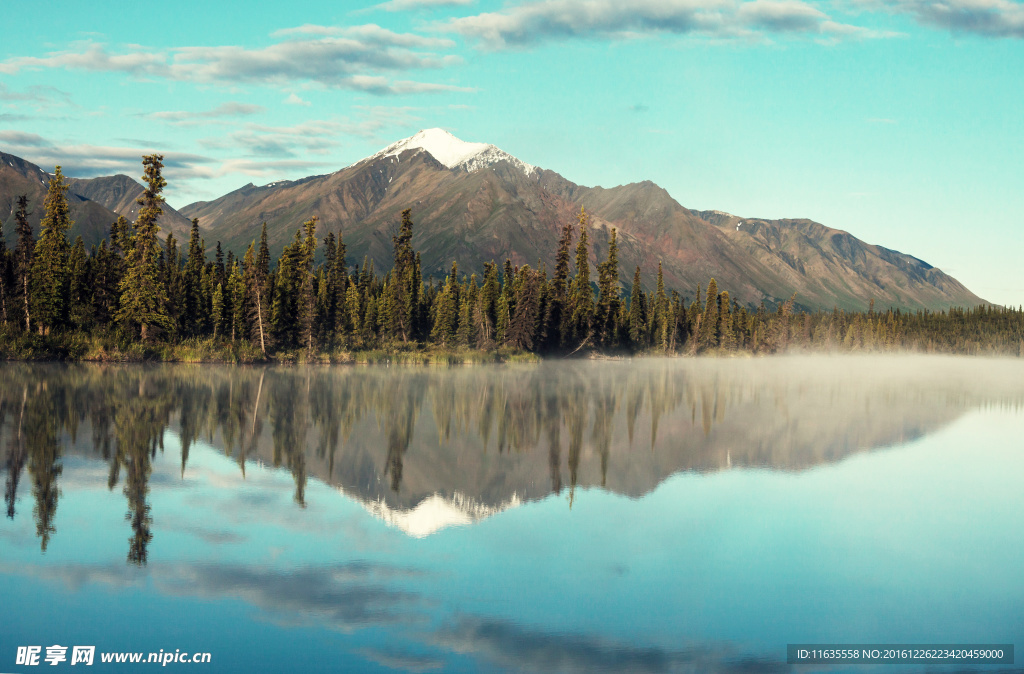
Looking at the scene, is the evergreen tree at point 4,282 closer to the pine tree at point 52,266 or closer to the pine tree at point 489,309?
the pine tree at point 52,266

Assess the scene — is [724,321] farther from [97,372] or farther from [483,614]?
[483,614]

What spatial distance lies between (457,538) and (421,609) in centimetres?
494

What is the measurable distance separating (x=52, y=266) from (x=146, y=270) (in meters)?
10.5

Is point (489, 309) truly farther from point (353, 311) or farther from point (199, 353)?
point (199, 353)

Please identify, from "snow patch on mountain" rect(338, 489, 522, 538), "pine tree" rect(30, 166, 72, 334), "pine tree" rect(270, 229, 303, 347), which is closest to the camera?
"snow patch on mountain" rect(338, 489, 522, 538)

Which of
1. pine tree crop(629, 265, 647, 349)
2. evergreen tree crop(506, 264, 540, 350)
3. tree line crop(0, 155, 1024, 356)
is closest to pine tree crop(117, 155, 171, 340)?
tree line crop(0, 155, 1024, 356)

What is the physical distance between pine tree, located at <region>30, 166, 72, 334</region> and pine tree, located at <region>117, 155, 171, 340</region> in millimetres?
6454

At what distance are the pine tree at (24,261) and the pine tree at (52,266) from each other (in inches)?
33.2

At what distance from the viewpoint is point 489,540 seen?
63.5 feet

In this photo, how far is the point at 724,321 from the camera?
192250mm

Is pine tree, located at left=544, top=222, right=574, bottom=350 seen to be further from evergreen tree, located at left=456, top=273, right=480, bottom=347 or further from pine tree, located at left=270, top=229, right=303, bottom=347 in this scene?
pine tree, located at left=270, top=229, right=303, bottom=347

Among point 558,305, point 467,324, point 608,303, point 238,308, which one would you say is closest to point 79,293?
point 238,308

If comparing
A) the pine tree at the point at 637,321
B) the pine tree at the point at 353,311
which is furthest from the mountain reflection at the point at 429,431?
the pine tree at the point at 637,321

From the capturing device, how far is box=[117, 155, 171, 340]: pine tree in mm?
87438
